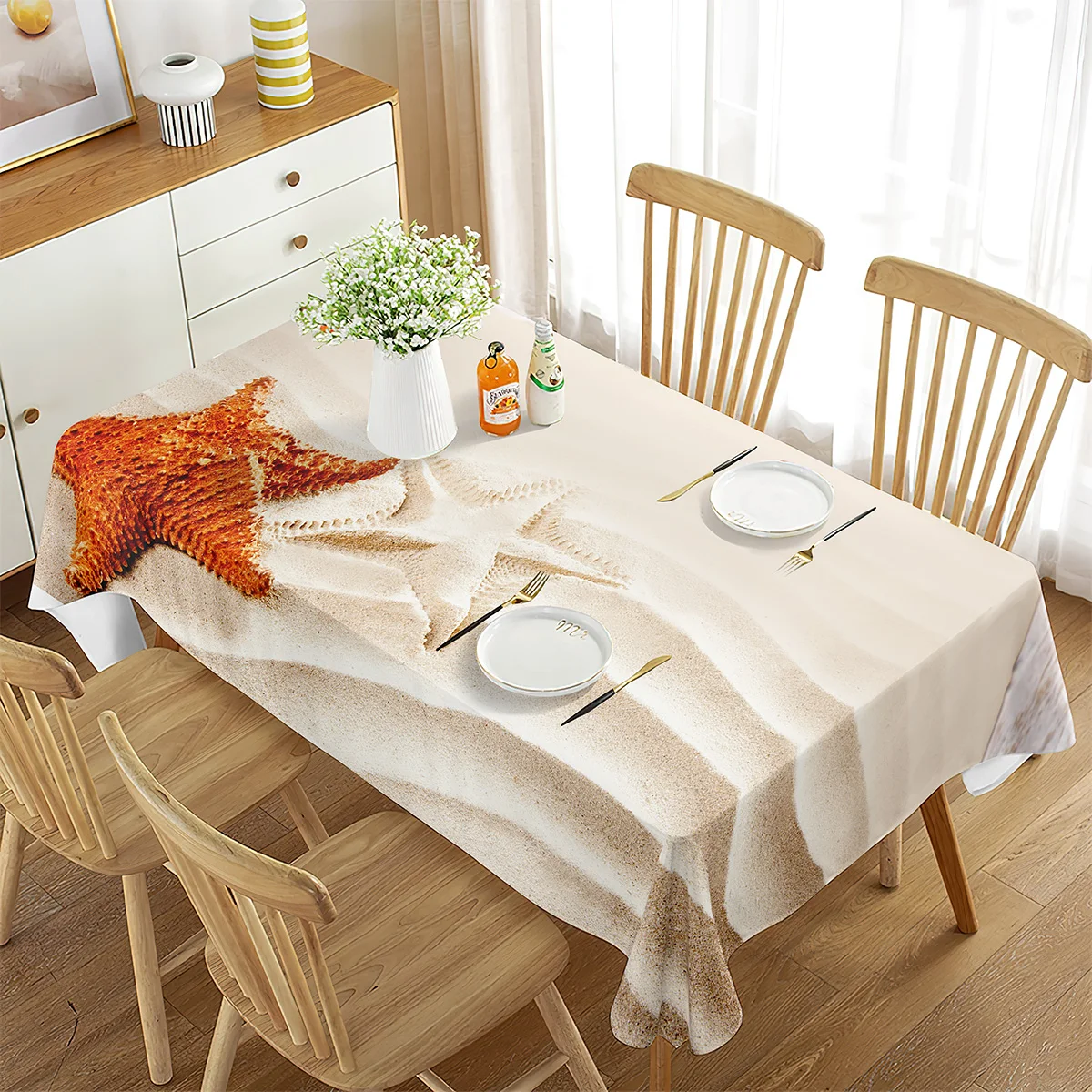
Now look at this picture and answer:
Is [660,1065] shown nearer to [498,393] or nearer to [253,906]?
[253,906]

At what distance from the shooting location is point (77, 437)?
2188 millimetres

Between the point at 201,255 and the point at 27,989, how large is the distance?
150 centimetres

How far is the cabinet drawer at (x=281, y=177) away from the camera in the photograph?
290cm

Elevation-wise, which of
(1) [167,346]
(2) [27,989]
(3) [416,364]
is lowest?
(2) [27,989]

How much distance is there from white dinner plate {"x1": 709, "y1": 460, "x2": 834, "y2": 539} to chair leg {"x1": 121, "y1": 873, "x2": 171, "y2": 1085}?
0.97 m

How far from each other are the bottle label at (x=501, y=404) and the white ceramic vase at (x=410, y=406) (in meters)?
0.06

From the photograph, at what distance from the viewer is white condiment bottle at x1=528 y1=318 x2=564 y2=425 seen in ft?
6.88

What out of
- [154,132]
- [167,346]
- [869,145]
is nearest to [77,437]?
[167,346]

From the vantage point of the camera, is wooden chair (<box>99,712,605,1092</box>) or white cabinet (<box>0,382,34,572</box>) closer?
wooden chair (<box>99,712,605,1092</box>)

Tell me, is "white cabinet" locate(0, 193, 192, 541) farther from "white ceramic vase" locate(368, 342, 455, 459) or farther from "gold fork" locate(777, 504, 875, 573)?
"gold fork" locate(777, 504, 875, 573)

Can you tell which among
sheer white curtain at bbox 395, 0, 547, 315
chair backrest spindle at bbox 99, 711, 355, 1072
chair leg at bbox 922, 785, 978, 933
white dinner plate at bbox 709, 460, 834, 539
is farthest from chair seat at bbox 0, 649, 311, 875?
sheer white curtain at bbox 395, 0, 547, 315

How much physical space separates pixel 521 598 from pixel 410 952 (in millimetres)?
464

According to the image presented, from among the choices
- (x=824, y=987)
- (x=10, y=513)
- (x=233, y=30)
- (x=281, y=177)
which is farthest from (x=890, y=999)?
(x=233, y=30)

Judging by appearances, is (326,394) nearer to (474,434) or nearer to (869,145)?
(474,434)
